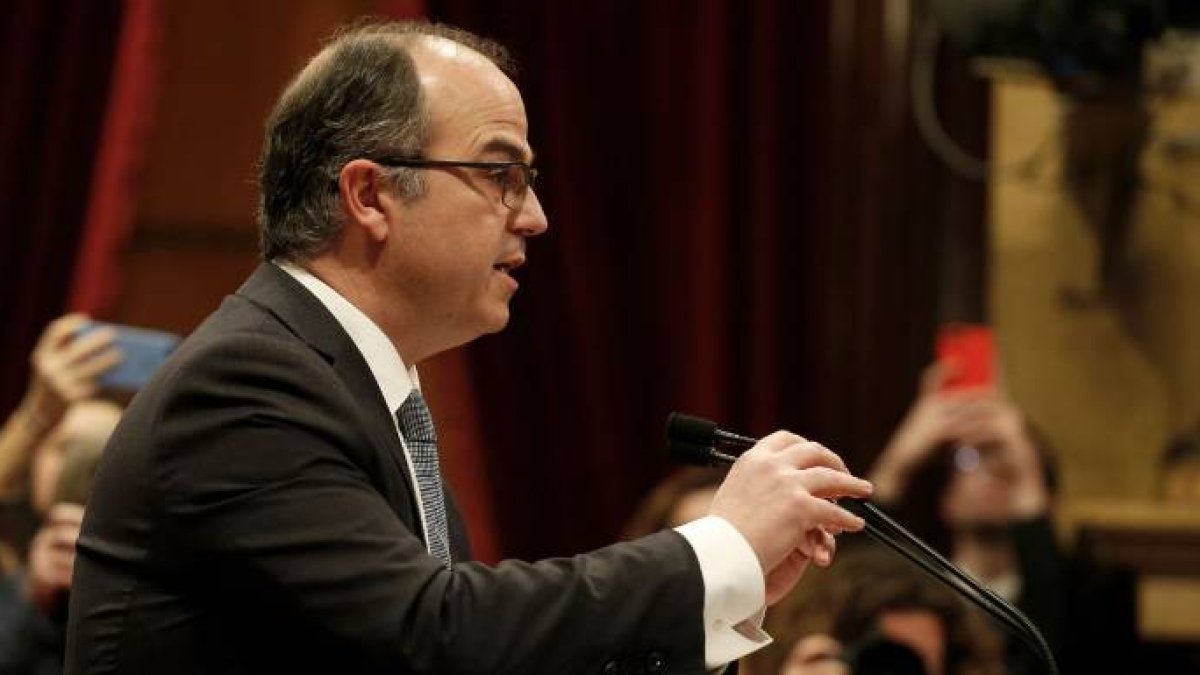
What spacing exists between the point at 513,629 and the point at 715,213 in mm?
2050

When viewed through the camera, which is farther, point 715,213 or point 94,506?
point 715,213

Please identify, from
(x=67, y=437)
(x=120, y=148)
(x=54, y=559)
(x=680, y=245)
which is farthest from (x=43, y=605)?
(x=680, y=245)

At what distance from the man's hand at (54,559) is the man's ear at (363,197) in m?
1.22

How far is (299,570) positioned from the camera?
4.71 ft

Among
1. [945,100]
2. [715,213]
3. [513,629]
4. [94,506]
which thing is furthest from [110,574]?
[945,100]

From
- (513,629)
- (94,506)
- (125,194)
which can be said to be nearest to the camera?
(513,629)

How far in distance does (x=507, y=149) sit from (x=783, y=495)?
38 centimetres

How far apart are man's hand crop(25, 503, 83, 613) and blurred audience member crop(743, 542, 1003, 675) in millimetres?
902

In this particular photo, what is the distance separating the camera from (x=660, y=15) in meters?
3.44

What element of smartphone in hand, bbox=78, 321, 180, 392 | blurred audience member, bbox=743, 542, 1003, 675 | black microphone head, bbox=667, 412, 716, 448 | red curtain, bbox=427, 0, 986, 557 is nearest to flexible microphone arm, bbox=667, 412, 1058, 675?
black microphone head, bbox=667, 412, 716, 448

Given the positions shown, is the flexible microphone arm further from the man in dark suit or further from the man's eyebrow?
the man's eyebrow

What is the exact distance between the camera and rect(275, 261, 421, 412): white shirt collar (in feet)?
5.30

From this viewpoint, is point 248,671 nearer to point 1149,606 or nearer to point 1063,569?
point 1063,569

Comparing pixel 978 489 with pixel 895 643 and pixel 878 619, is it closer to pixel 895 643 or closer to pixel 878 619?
pixel 878 619
